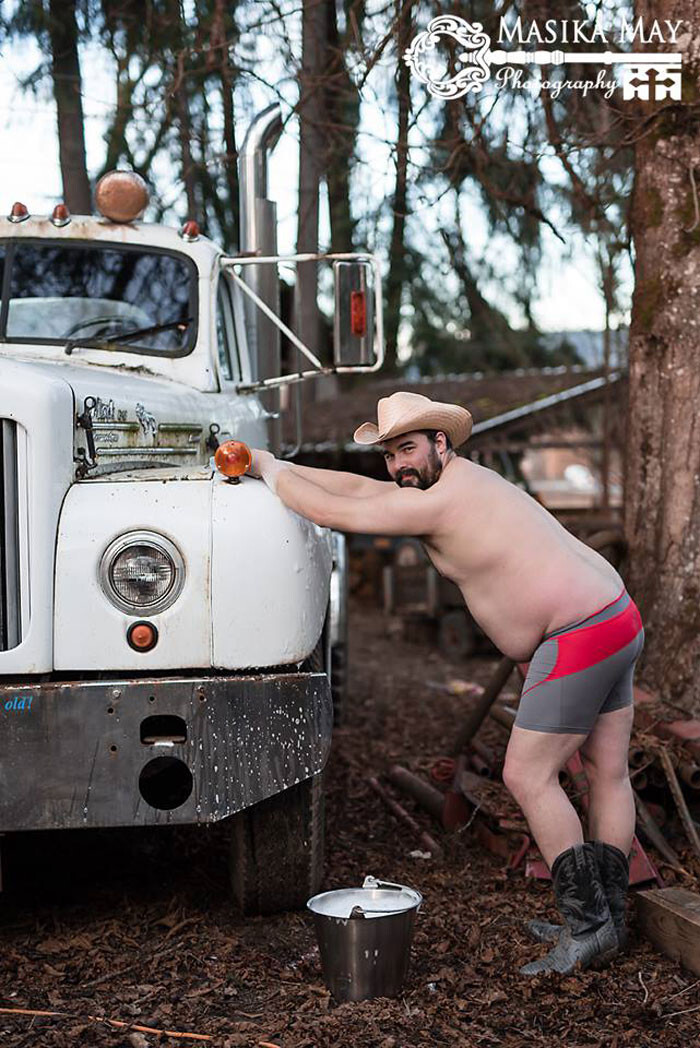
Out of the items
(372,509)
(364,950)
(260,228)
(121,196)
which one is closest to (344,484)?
(372,509)

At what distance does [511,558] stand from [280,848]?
1240 millimetres

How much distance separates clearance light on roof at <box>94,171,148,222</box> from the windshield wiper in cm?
55

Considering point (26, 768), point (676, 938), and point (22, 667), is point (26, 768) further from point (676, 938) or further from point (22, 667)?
point (676, 938)

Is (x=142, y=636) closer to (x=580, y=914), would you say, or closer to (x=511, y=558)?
(x=511, y=558)

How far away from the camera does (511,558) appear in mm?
3619

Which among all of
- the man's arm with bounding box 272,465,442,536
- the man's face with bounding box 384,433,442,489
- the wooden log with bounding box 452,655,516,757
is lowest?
the wooden log with bounding box 452,655,516,757

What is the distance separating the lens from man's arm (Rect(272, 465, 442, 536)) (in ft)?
11.9

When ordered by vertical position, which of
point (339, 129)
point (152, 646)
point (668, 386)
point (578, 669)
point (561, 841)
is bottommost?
point (561, 841)

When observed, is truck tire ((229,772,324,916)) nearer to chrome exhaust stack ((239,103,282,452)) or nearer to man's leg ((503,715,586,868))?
man's leg ((503,715,586,868))

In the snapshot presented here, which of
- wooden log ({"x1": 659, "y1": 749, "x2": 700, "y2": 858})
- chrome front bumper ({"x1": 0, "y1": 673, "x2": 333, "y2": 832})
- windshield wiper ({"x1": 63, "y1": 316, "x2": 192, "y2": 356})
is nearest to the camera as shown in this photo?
chrome front bumper ({"x1": 0, "y1": 673, "x2": 333, "y2": 832})

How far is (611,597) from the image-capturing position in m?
3.69

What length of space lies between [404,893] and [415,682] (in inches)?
219

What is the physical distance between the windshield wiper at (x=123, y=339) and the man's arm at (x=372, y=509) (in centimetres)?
147

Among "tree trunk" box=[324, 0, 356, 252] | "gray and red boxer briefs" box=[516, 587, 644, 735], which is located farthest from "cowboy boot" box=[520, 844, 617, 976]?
"tree trunk" box=[324, 0, 356, 252]
